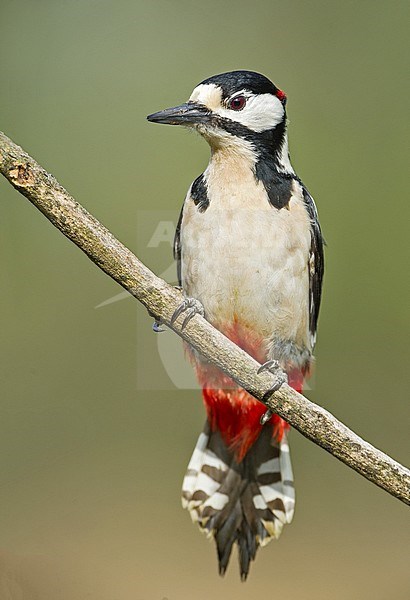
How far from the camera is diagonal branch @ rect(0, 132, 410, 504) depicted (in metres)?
1.60

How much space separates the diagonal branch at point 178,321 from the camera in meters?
1.60

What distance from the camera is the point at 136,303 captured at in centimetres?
376

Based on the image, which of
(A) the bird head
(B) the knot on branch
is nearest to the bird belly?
(A) the bird head

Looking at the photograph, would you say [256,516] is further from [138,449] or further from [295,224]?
[138,449]

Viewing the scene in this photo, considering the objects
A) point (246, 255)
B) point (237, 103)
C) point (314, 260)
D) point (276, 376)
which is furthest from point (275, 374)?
point (237, 103)

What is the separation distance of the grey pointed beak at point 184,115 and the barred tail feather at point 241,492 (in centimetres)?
96

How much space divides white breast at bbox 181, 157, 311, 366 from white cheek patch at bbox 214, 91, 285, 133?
0.12 metres

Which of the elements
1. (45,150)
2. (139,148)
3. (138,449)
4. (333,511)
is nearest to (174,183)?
(139,148)

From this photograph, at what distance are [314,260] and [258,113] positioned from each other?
0.42 m

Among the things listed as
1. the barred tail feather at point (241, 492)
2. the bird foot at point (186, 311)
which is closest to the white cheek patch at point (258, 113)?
the bird foot at point (186, 311)

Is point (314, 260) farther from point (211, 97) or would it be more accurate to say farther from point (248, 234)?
point (211, 97)

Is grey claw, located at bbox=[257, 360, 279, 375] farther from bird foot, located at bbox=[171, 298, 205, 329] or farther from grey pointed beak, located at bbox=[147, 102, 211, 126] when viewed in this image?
grey pointed beak, located at bbox=[147, 102, 211, 126]

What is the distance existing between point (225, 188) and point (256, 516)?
1.01 m

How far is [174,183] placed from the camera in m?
3.77
